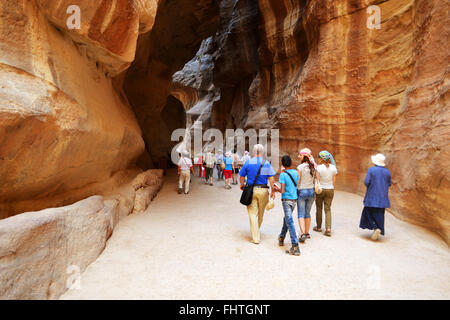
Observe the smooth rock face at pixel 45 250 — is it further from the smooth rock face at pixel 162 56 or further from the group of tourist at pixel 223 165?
the smooth rock face at pixel 162 56

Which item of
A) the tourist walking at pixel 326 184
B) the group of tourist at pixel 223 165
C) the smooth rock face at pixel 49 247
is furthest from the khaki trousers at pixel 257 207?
the group of tourist at pixel 223 165

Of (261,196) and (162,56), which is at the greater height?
(162,56)

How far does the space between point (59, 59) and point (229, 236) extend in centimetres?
381

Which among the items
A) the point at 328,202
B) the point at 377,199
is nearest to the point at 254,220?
the point at 328,202

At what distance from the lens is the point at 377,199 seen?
4.30m

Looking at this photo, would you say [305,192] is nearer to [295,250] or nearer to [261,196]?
[261,196]

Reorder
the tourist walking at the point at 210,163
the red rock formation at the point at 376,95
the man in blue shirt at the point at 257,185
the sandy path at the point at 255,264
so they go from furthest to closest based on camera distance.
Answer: the tourist walking at the point at 210,163, the red rock formation at the point at 376,95, the man in blue shirt at the point at 257,185, the sandy path at the point at 255,264

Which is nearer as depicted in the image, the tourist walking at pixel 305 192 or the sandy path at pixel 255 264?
the sandy path at pixel 255 264

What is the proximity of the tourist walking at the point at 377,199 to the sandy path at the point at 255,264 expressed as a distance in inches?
11.3

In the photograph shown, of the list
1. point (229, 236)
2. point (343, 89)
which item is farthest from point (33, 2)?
point (343, 89)

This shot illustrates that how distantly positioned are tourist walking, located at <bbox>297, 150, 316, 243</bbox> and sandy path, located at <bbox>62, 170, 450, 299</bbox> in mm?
310

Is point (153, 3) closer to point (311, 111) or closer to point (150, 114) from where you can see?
point (311, 111)

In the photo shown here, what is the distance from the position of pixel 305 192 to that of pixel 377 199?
1.17m

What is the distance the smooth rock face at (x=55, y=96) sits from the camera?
2996mm
